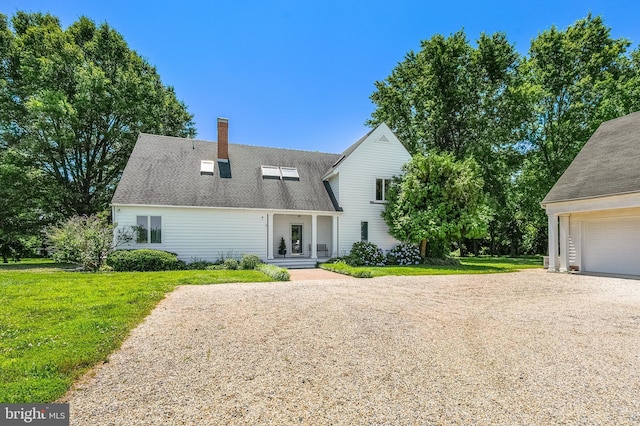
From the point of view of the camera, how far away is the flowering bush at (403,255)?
18312 millimetres

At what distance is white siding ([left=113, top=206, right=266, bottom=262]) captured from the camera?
16047mm

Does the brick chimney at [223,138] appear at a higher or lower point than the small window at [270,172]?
higher

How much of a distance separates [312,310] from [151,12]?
13579 mm

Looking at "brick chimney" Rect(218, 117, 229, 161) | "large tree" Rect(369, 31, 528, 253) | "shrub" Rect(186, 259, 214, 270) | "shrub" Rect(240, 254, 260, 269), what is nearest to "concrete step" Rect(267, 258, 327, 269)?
"shrub" Rect(240, 254, 260, 269)

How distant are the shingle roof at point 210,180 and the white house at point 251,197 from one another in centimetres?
5

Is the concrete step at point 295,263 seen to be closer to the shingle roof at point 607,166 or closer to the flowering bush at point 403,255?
the flowering bush at point 403,255

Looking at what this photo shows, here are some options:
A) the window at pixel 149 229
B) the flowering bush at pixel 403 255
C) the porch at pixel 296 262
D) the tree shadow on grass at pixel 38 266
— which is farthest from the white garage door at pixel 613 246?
the tree shadow on grass at pixel 38 266

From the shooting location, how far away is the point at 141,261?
14.1 meters

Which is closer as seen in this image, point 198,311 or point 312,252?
point 198,311

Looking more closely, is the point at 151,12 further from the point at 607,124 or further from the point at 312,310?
the point at 607,124

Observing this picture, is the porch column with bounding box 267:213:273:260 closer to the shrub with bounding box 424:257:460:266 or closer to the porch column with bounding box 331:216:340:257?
the porch column with bounding box 331:216:340:257

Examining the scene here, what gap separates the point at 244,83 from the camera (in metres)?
18.0

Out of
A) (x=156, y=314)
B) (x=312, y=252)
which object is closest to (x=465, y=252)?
(x=312, y=252)

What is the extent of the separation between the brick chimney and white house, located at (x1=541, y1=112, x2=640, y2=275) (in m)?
17.4
